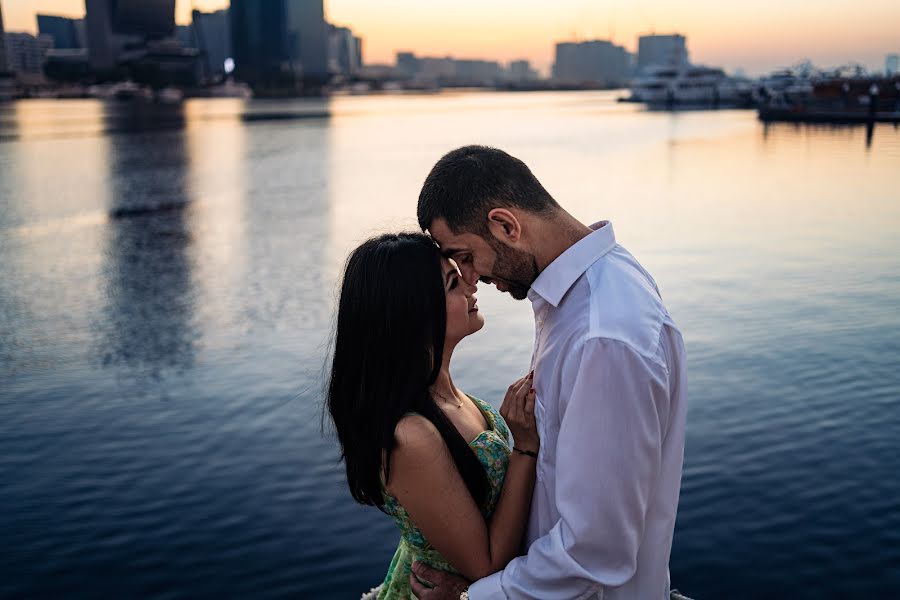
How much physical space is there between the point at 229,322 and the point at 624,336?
43.0ft

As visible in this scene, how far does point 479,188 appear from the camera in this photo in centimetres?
261

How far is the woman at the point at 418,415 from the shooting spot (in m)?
2.77

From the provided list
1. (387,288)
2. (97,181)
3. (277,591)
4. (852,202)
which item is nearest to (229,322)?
(277,591)

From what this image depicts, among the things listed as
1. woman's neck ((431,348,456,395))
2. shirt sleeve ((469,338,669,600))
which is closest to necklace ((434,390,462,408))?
woman's neck ((431,348,456,395))

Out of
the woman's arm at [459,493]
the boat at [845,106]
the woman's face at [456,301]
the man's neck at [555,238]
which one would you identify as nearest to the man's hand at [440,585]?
the woman's arm at [459,493]

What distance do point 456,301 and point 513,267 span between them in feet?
1.07

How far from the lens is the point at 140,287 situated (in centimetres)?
1766

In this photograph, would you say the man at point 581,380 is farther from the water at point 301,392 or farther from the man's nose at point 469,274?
the water at point 301,392

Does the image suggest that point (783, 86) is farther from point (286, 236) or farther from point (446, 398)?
point (446, 398)

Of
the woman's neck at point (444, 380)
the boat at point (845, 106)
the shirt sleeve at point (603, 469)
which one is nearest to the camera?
the shirt sleeve at point (603, 469)

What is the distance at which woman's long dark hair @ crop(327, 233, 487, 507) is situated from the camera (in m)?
2.81

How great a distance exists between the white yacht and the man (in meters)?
128

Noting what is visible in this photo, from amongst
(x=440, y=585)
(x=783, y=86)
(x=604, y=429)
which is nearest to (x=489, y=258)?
(x=604, y=429)

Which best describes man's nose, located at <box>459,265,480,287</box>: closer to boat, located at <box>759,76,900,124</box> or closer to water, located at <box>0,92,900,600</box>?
water, located at <box>0,92,900,600</box>
